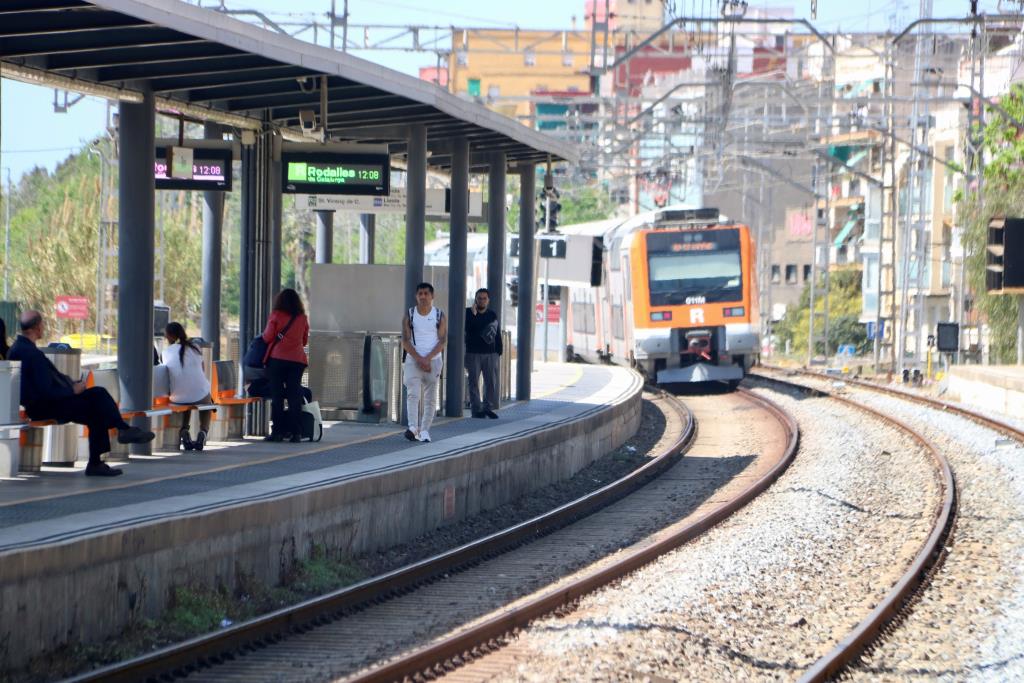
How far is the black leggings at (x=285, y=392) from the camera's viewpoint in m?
14.5

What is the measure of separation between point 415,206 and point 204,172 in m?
2.36

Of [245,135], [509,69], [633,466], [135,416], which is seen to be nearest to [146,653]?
[135,416]

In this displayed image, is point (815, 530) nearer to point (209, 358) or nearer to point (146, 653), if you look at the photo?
point (209, 358)

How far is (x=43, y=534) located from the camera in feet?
27.8

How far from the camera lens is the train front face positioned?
104ft

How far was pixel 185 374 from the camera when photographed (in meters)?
14.1

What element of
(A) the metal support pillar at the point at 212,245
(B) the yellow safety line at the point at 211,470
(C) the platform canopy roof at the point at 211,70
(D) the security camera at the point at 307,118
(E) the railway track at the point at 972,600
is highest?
(C) the platform canopy roof at the point at 211,70

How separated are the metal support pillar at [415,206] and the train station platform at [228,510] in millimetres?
1627

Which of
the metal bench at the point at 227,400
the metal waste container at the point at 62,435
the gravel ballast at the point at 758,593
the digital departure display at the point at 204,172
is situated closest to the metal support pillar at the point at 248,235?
the digital departure display at the point at 204,172

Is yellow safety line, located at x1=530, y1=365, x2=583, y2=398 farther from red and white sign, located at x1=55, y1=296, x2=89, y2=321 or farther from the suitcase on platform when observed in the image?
red and white sign, located at x1=55, y1=296, x2=89, y2=321

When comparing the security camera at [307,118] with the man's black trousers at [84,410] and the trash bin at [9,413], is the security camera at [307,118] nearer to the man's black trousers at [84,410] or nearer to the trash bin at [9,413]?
the man's black trousers at [84,410]

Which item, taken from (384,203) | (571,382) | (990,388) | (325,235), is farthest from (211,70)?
(990,388)

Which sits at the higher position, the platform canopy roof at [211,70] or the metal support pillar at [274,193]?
the platform canopy roof at [211,70]

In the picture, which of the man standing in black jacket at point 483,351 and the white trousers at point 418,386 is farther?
the man standing in black jacket at point 483,351
